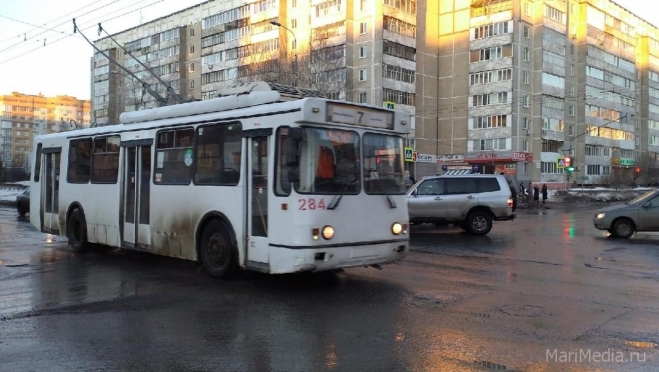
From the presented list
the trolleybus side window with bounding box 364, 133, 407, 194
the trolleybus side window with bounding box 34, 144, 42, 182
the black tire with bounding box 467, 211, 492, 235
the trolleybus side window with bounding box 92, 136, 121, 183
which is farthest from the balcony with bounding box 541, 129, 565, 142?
the trolleybus side window with bounding box 364, 133, 407, 194

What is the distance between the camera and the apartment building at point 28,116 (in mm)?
139312

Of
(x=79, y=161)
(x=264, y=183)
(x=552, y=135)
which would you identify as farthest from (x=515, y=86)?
(x=264, y=183)

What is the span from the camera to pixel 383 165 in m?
8.88

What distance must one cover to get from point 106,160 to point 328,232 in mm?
6243

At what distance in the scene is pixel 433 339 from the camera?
5957mm

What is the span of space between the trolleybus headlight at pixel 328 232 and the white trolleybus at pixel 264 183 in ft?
0.05

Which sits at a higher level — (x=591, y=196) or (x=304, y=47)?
(x=304, y=47)

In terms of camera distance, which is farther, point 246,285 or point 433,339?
point 246,285

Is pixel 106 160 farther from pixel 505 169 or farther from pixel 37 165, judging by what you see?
pixel 505 169

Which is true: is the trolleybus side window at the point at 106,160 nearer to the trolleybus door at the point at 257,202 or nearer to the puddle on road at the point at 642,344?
the trolleybus door at the point at 257,202

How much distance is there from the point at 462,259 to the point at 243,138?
5907 mm

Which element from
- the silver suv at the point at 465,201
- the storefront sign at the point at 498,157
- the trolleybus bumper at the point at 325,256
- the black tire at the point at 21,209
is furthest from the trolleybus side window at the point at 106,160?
the storefront sign at the point at 498,157

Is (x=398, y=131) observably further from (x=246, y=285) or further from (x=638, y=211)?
(x=638, y=211)

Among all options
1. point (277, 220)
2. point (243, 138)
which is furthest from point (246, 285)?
point (243, 138)
